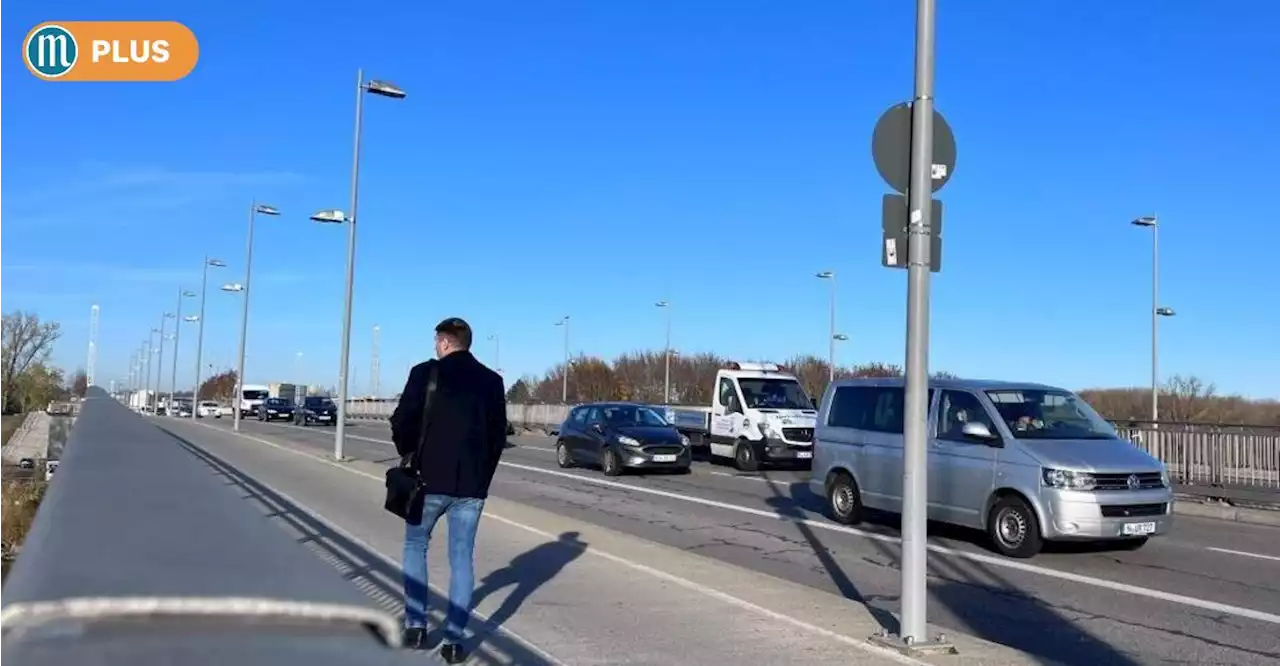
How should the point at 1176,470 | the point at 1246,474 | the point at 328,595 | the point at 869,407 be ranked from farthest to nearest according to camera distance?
the point at 1176,470 → the point at 1246,474 → the point at 869,407 → the point at 328,595

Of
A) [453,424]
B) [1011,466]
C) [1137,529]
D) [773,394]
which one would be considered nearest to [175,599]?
[453,424]

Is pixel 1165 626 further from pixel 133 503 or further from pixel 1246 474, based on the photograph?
pixel 1246 474

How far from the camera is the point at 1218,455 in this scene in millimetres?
18656

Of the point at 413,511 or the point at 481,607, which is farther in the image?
the point at 481,607

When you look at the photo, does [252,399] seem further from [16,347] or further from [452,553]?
[452,553]

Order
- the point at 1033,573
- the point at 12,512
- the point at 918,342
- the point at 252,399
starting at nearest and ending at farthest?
the point at 918,342 → the point at 1033,573 → the point at 12,512 → the point at 252,399

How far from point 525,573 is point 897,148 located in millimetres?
5041

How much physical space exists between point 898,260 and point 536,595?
3.94m

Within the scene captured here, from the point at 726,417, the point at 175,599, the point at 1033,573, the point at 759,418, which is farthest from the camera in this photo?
the point at 726,417

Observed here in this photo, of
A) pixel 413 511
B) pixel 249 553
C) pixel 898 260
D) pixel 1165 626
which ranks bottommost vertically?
pixel 1165 626

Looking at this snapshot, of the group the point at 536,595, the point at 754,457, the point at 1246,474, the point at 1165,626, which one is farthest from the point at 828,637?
the point at 754,457

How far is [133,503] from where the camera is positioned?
7.56 feet

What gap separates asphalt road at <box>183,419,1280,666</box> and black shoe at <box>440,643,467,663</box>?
3942 mm

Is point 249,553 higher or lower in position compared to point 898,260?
lower
